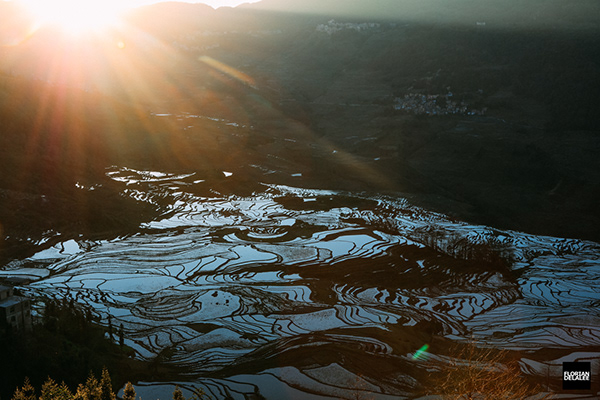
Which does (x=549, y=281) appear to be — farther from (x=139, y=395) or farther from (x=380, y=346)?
(x=139, y=395)

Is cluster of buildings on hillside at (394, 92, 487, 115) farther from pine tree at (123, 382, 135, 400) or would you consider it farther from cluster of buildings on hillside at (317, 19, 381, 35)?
pine tree at (123, 382, 135, 400)

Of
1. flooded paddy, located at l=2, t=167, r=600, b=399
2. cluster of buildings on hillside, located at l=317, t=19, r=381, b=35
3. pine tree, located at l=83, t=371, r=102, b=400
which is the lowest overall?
flooded paddy, located at l=2, t=167, r=600, b=399

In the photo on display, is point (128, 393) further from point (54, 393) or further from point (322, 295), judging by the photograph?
point (322, 295)

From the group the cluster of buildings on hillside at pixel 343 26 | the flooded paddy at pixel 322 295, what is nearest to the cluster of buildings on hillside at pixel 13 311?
the flooded paddy at pixel 322 295

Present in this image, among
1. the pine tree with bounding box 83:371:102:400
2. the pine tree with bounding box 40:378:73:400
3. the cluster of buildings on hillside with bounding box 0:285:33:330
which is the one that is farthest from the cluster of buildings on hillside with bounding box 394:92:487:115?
the pine tree with bounding box 40:378:73:400

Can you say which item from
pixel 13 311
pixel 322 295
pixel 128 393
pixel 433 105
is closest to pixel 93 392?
pixel 128 393

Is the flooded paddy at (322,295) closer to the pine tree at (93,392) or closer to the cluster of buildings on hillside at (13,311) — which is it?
the pine tree at (93,392)

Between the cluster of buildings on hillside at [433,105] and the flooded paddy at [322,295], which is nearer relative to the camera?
the flooded paddy at [322,295]

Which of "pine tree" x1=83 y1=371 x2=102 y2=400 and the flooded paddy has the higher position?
"pine tree" x1=83 y1=371 x2=102 y2=400
